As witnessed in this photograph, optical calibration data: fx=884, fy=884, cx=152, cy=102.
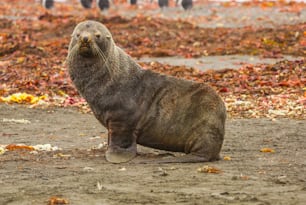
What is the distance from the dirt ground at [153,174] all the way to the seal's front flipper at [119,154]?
9 centimetres

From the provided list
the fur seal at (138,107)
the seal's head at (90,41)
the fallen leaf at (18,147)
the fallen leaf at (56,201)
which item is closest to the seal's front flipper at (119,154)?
the fur seal at (138,107)

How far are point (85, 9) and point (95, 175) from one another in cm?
3511

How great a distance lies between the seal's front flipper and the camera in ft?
28.1

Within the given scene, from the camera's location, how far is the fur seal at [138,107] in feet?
28.5

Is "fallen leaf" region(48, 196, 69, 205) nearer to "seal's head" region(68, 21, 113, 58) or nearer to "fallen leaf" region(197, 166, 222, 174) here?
"fallen leaf" region(197, 166, 222, 174)

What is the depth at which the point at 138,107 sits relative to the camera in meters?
8.86

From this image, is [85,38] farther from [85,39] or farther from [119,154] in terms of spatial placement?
[119,154]

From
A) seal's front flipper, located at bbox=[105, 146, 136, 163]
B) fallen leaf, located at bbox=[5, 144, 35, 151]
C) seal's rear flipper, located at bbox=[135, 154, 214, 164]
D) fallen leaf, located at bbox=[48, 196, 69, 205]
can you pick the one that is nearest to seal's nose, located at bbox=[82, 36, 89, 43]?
seal's front flipper, located at bbox=[105, 146, 136, 163]

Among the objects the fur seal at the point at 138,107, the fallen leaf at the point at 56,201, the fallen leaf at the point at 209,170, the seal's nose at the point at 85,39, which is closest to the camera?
the fallen leaf at the point at 56,201

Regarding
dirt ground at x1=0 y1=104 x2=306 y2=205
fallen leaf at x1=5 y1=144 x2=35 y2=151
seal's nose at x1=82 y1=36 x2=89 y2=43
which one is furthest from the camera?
fallen leaf at x1=5 y1=144 x2=35 y2=151

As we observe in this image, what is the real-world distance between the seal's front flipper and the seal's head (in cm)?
95

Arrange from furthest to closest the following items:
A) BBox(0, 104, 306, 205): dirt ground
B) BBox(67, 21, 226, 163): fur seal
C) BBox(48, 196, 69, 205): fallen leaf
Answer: BBox(67, 21, 226, 163): fur seal → BBox(0, 104, 306, 205): dirt ground → BBox(48, 196, 69, 205): fallen leaf

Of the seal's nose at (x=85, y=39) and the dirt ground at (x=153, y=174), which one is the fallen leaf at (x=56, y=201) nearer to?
the dirt ground at (x=153, y=174)

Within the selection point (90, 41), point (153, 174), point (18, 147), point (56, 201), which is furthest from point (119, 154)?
point (56, 201)
